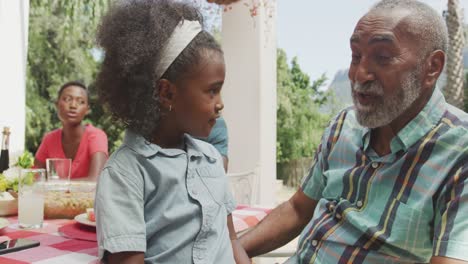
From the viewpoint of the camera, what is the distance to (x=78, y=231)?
1.21 metres

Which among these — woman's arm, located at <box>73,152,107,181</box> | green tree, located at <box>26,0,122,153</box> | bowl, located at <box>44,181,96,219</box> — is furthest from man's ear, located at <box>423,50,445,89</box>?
green tree, located at <box>26,0,122,153</box>

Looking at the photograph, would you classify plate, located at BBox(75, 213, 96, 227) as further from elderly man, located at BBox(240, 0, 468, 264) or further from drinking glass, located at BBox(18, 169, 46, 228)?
elderly man, located at BBox(240, 0, 468, 264)

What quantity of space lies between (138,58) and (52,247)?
504 mm

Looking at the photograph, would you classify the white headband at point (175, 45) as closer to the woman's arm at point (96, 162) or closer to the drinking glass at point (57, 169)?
the drinking glass at point (57, 169)

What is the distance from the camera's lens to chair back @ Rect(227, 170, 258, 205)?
2.38m

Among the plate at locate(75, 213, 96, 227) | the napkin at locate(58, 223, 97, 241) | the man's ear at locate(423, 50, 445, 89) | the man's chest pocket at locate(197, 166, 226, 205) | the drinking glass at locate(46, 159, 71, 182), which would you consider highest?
the man's ear at locate(423, 50, 445, 89)

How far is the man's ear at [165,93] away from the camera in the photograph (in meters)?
0.94

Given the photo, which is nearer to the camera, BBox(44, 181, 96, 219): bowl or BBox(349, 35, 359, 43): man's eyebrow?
BBox(349, 35, 359, 43): man's eyebrow

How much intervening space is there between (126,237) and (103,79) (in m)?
0.32

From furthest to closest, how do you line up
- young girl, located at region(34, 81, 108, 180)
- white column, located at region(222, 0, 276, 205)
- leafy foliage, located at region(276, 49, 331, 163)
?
1. leafy foliage, located at region(276, 49, 331, 163)
2. white column, located at region(222, 0, 276, 205)
3. young girl, located at region(34, 81, 108, 180)

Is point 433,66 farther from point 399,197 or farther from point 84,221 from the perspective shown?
point 84,221

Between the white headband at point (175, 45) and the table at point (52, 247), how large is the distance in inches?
16.7

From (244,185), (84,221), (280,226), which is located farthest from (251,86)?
(84,221)

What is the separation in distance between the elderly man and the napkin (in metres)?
0.55
